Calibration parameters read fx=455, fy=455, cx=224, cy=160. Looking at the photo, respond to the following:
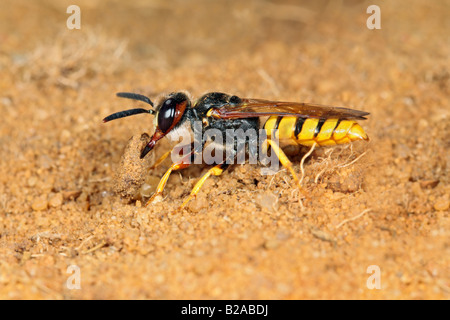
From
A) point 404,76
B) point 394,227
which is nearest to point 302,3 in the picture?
point 404,76

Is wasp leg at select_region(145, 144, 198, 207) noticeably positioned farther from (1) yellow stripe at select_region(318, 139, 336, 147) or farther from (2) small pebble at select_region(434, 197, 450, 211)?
(2) small pebble at select_region(434, 197, 450, 211)

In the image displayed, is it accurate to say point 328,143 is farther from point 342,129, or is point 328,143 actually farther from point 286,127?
point 286,127

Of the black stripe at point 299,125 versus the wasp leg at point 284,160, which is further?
the black stripe at point 299,125

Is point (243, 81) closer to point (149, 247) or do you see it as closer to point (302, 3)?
point (302, 3)

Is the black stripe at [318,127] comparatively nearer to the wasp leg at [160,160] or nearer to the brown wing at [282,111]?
the brown wing at [282,111]

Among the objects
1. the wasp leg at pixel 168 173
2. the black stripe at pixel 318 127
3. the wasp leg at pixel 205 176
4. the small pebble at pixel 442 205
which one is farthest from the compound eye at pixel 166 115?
the small pebble at pixel 442 205

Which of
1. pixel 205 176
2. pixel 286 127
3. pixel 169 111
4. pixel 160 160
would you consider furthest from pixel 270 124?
pixel 160 160

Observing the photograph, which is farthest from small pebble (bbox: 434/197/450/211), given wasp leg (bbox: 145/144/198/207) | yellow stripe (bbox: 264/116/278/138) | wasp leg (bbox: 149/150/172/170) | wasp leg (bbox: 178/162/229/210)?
wasp leg (bbox: 149/150/172/170)

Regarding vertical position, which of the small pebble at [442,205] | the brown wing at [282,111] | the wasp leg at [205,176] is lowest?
the small pebble at [442,205]

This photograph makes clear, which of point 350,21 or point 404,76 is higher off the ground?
point 350,21
